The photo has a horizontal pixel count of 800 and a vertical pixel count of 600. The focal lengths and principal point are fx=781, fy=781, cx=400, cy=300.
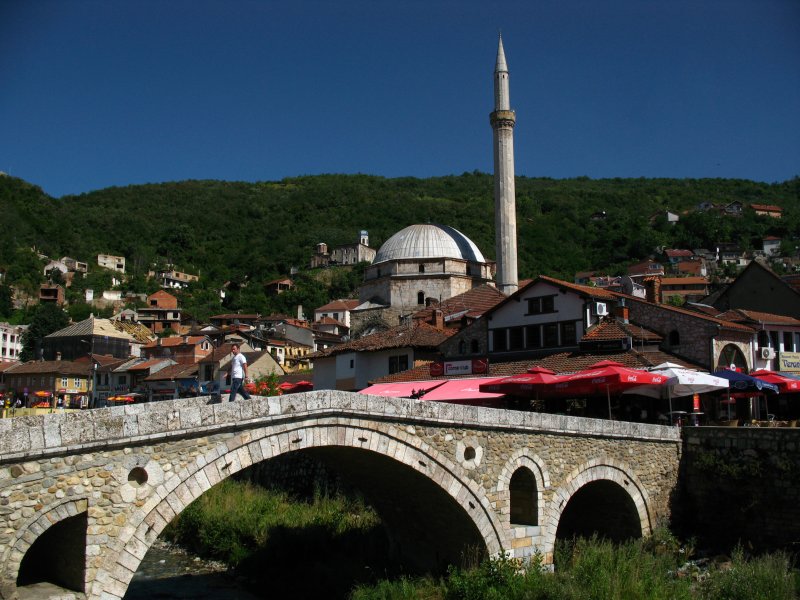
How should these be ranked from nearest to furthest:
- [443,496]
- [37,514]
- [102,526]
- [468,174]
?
[37,514], [102,526], [443,496], [468,174]

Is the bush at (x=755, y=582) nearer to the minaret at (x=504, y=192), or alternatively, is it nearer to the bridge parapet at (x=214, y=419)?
the bridge parapet at (x=214, y=419)

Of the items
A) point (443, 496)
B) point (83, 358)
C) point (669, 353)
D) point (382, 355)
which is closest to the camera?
point (443, 496)

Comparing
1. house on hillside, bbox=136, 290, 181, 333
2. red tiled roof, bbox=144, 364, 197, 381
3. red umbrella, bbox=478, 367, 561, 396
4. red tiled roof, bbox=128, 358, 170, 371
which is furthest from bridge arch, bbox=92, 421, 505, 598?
house on hillside, bbox=136, 290, 181, 333

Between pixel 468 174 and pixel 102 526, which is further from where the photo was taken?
pixel 468 174

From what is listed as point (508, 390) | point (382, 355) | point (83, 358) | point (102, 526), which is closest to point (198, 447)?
point (102, 526)

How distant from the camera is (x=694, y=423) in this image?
1886 cm

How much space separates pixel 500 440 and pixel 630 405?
7.03m

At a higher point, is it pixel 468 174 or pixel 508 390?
pixel 468 174

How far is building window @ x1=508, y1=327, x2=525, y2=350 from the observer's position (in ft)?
82.3

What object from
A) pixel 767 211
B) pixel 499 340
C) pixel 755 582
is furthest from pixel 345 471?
pixel 767 211

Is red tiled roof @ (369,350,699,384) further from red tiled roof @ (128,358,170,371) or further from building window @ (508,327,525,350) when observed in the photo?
red tiled roof @ (128,358,170,371)

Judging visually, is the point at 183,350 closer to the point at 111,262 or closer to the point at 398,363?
the point at 398,363

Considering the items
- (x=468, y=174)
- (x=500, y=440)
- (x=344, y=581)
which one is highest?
(x=468, y=174)

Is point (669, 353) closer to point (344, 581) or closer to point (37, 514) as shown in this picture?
point (344, 581)
